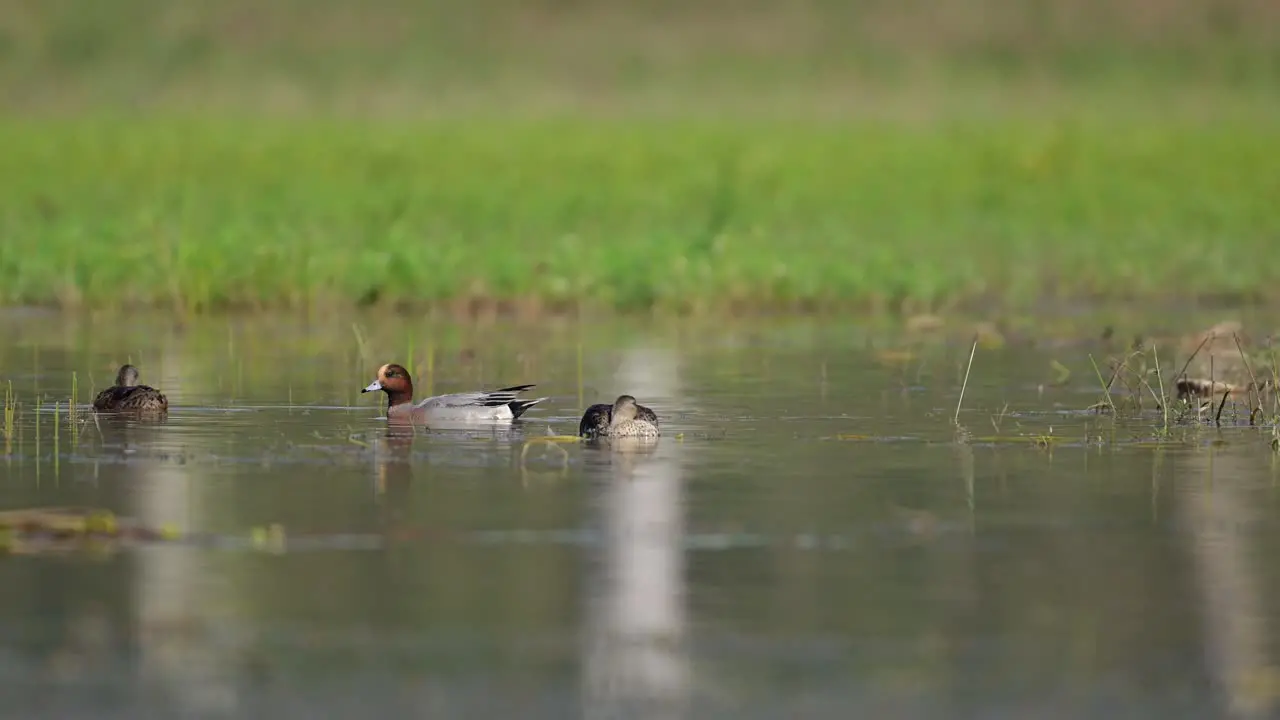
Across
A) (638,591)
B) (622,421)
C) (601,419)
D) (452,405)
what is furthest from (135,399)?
(638,591)

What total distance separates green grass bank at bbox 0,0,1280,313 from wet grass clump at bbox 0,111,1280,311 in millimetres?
73

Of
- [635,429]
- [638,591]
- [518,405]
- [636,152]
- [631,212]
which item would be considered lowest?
[638,591]

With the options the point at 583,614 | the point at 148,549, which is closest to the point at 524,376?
the point at 148,549

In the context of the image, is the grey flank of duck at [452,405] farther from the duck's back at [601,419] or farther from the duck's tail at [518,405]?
the duck's back at [601,419]

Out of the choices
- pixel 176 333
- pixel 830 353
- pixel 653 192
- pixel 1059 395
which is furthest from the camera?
pixel 653 192

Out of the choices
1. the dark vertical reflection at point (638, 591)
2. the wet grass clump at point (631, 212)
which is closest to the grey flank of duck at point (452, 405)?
the dark vertical reflection at point (638, 591)

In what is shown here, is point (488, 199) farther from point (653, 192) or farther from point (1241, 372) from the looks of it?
point (1241, 372)

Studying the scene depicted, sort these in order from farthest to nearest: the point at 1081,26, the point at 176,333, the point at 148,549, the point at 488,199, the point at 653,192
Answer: the point at 1081,26
the point at 653,192
the point at 488,199
the point at 176,333
the point at 148,549

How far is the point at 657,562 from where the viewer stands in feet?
34.8

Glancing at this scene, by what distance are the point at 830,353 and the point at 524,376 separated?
316cm

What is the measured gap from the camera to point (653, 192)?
3922 cm

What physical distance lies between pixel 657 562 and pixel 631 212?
26.0 meters

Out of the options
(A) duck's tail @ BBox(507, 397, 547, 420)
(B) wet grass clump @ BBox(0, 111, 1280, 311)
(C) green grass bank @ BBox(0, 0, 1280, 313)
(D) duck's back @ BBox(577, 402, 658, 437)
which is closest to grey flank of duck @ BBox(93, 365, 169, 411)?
(A) duck's tail @ BBox(507, 397, 547, 420)

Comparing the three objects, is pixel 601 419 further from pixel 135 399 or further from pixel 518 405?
pixel 135 399
